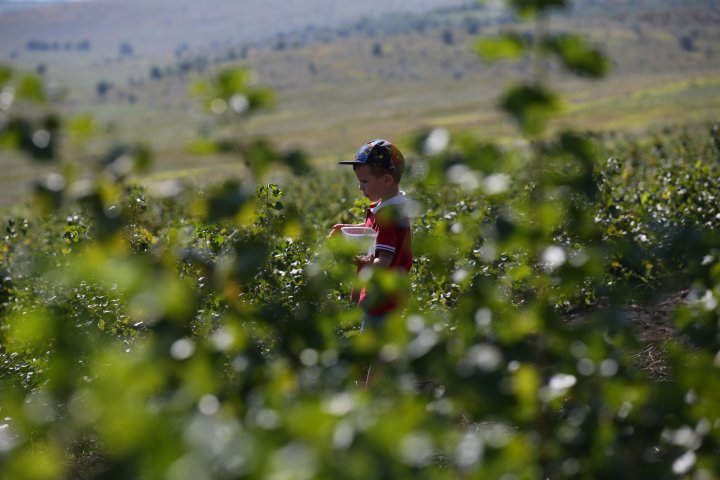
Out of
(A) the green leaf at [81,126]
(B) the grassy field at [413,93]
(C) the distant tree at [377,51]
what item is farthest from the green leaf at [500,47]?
(C) the distant tree at [377,51]

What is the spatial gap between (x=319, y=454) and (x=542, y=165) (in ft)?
2.83

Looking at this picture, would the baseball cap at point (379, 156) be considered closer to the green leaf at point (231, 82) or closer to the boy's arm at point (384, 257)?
the boy's arm at point (384, 257)

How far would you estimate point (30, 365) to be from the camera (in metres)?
5.29

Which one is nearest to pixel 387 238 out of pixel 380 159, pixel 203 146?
pixel 380 159

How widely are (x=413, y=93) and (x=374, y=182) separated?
450 feet

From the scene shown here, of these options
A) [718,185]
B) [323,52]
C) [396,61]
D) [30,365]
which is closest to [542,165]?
[30,365]

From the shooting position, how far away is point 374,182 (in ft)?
15.8

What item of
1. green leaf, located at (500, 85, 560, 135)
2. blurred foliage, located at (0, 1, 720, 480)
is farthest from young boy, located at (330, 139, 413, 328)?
green leaf, located at (500, 85, 560, 135)

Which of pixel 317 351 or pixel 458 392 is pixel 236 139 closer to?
pixel 317 351

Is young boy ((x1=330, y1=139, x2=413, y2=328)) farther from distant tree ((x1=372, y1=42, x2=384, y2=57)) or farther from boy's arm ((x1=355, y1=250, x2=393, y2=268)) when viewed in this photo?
distant tree ((x1=372, y1=42, x2=384, y2=57))

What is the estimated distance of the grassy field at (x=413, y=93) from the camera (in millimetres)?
78438

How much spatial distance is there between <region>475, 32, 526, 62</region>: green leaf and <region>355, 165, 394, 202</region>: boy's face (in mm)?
3031

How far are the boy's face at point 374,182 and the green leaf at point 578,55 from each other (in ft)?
10.0

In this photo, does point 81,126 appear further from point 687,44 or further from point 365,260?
point 687,44
